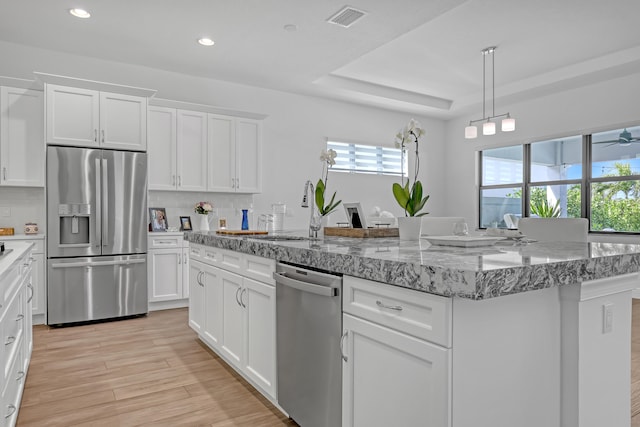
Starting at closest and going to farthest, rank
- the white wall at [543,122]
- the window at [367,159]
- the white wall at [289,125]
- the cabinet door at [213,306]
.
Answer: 1. the cabinet door at [213,306]
2. the white wall at [289,125]
3. the white wall at [543,122]
4. the window at [367,159]

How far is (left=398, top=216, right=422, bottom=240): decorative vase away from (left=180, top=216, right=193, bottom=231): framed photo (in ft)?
11.3

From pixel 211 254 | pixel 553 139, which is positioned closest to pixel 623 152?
pixel 553 139

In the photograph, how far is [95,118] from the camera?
4141 mm

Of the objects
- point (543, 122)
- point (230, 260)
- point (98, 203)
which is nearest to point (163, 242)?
point (98, 203)

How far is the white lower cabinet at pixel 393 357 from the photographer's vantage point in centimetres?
120

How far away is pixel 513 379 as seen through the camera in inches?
52.7

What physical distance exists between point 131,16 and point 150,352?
9.28 feet

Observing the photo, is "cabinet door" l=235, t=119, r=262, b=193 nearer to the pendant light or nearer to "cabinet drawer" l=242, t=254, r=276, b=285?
the pendant light

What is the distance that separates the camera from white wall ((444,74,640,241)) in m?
5.37

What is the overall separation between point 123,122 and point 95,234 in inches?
44.8

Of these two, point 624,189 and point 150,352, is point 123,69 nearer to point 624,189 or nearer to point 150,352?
point 150,352

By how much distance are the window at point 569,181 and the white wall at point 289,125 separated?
108cm

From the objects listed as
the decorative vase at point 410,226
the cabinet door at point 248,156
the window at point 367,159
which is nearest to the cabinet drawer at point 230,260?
the decorative vase at point 410,226

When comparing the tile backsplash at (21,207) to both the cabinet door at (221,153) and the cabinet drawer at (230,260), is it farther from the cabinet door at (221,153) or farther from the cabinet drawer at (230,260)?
the cabinet drawer at (230,260)
